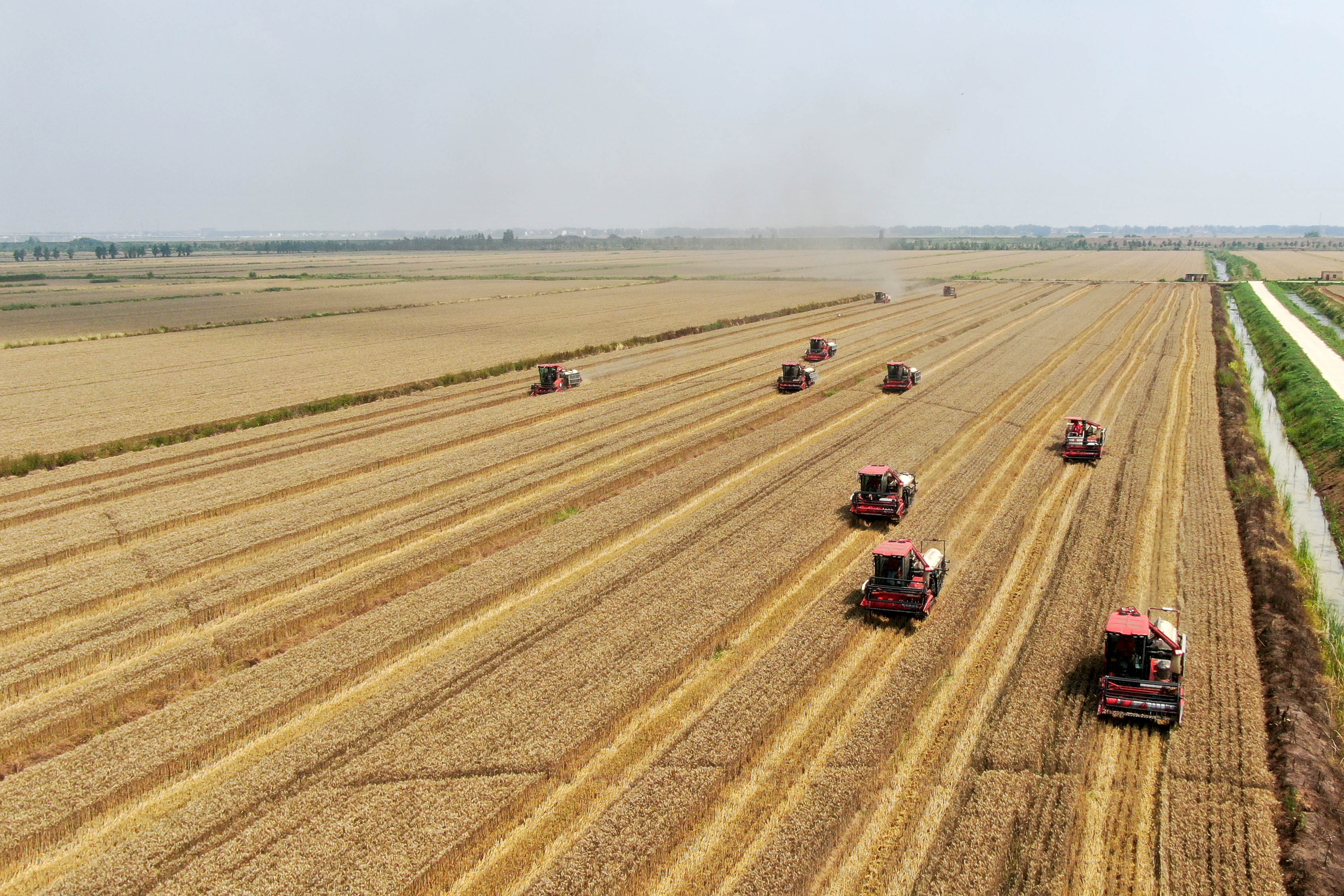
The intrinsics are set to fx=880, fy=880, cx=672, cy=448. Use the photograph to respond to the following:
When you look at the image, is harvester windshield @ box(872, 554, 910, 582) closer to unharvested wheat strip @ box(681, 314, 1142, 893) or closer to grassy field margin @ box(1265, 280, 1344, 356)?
unharvested wheat strip @ box(681, 314, 1142, 893)

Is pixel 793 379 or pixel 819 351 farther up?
pixel 819 351

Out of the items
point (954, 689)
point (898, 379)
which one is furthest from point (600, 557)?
point (898, 379)

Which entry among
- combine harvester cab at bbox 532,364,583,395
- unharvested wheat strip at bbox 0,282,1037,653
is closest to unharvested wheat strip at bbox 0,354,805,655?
unharvested wheat strip at bbox 0,282,1037,653

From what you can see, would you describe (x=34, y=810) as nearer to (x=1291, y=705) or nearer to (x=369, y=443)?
(x=1291, y=705)

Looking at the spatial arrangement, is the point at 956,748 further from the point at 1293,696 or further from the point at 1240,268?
the point at 1240,268

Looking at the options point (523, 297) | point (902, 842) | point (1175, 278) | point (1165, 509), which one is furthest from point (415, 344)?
point (1175, 278)

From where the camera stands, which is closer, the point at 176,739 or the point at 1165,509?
the point at 176,739
